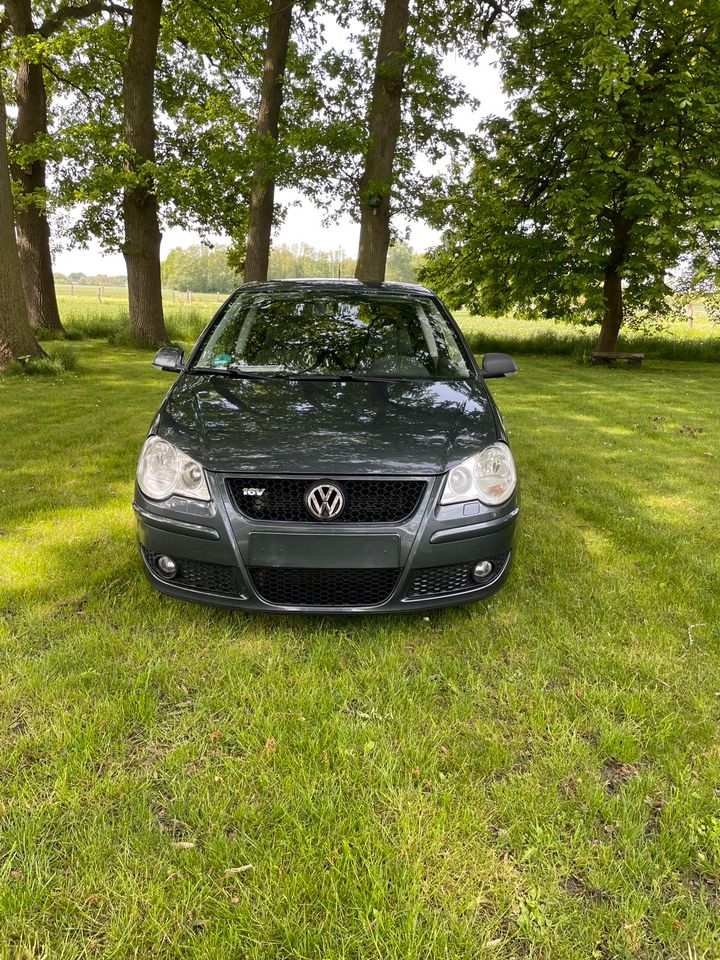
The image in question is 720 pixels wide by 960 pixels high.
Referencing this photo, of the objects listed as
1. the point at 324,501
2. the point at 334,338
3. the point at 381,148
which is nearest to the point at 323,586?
the point at 324,501

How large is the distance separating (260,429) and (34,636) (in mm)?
1374

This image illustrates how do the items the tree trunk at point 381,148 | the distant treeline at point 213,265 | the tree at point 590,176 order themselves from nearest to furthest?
1. the tree trunk at point 381,148
2. the tree at point 590,176
3. the distant treeline at point 213,265

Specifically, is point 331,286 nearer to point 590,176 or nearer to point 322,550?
point 322,550

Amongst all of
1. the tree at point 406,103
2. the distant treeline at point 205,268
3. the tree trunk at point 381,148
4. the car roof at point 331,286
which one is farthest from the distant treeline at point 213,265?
the car roof at point 331,286

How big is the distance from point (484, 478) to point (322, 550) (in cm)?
81

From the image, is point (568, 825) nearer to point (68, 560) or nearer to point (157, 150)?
point (68, 560)

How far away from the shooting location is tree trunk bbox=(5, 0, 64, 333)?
47.2 ft

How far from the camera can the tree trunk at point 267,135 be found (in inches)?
466

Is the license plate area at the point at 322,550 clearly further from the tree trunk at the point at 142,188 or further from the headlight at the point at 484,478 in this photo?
the tree trunk at the point at 142,188

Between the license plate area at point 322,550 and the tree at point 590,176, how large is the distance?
1231cm

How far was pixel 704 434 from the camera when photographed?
731 centimetres

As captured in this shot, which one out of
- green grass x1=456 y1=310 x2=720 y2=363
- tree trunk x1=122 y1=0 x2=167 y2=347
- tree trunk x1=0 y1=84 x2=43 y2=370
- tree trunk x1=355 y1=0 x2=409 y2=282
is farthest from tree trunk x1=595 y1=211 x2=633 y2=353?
tree trunk x1=0 y1=84 x2=43 y2=370

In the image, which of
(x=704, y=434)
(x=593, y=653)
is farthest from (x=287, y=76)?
(x=593, y=653)

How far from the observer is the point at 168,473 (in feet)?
8.32
